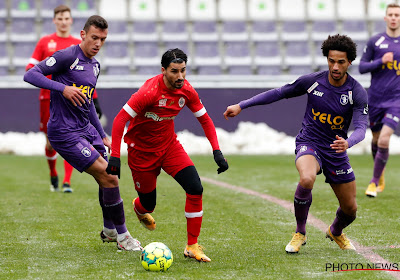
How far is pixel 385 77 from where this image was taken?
9609 millimetres

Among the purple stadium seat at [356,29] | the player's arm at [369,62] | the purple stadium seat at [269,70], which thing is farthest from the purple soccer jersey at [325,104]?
the purple stadium seat at [356,29]

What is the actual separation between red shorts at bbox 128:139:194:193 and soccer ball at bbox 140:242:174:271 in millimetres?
813

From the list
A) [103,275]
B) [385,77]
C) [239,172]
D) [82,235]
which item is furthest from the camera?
[239,172]

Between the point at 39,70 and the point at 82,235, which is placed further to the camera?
the point at 82,235

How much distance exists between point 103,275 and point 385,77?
5.84 metres

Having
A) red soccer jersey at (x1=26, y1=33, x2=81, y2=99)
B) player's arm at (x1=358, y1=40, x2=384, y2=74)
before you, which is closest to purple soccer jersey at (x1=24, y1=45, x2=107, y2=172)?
red soccer jersey at (x1=26, y1=33, x2=81, y2=99)

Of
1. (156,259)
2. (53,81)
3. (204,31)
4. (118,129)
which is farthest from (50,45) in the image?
(204,31)

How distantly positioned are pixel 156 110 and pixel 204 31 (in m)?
15.0

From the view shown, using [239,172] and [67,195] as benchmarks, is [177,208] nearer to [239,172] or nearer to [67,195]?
[67,195]

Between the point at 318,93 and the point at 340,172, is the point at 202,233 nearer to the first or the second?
the point at 340,172

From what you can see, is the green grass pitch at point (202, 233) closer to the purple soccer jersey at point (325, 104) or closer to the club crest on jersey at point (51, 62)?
the purple soccer jersey at point (325, 104)

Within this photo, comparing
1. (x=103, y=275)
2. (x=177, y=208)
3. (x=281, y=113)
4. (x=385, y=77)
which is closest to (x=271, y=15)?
(x=281, y=113)

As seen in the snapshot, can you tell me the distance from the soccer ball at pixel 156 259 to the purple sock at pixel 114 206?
89cm

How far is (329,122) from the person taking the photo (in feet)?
19.6
